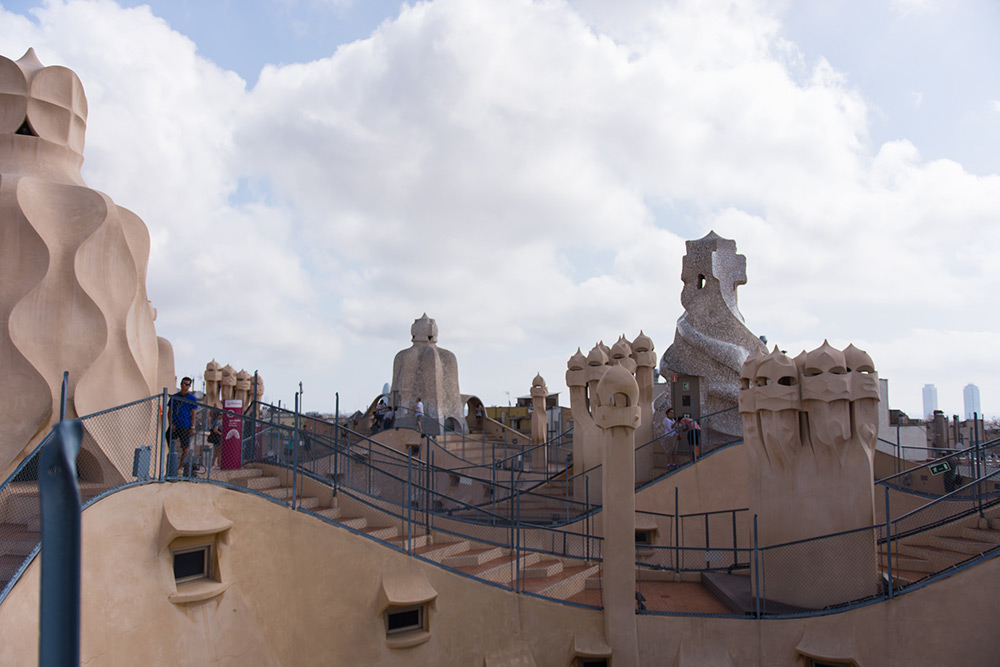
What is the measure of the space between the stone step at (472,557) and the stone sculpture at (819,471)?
14.1 ft

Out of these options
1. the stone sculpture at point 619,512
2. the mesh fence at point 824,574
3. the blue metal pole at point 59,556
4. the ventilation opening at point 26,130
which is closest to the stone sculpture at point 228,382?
the ventilation opening at point 26,130

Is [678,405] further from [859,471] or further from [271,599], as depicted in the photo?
[271,599]

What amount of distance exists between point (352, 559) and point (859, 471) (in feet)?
24.8

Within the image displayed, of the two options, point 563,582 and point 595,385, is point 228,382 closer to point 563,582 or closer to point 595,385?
point 595,385

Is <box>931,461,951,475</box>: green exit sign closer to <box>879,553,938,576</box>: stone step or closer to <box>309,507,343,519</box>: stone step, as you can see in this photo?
<box>879,553,938,576</box>: stone step

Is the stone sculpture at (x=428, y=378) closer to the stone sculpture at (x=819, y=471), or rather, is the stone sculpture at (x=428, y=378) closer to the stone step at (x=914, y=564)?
the stone sculpture at (x=819, y=471)

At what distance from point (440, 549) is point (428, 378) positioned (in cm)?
1437

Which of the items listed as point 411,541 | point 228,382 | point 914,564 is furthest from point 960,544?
point 228,382

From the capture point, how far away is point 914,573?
10.8 m

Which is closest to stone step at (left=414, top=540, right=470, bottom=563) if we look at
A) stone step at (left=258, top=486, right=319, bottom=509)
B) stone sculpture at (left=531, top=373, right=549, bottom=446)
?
stone step at (left=258, top=486, right=319, bottom=509)

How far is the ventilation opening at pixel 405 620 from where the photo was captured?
911 cm

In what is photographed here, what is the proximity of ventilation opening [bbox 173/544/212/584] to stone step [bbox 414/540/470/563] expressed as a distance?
2.94 metres

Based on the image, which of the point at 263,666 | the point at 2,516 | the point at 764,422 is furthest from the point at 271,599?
the point at 764,422

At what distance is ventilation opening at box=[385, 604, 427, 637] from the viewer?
911 cm
